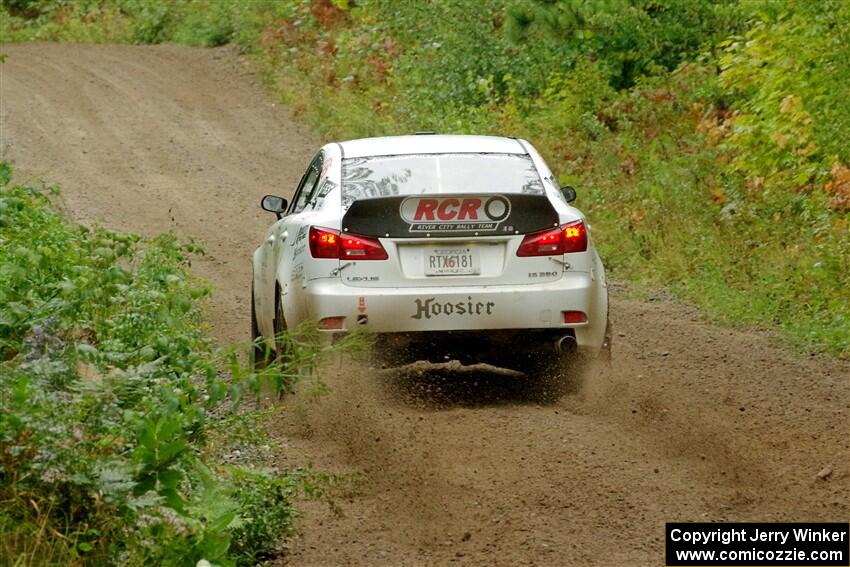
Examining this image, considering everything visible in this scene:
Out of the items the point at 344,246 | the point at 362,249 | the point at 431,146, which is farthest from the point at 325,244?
the point at 431,146

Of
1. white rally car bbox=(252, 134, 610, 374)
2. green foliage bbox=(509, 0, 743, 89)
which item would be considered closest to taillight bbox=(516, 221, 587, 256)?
white rally car bbox=(252, 134, 610, 374)

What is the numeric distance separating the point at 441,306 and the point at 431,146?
1.36 meters

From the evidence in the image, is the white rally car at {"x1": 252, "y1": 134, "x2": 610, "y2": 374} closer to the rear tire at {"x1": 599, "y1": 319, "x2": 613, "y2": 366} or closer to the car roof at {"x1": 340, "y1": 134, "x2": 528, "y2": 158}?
the rear tire at {"x1": 599, "y1": 319, "x2": 613, "y2": 366}

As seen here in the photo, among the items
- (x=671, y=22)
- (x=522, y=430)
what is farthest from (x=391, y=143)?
(x=671, y=22)

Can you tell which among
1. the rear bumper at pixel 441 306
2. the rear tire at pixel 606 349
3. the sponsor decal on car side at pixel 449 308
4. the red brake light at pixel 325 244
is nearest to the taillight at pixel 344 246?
the red brake light at pixel 325 244

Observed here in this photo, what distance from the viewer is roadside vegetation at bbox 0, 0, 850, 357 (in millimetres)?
13922

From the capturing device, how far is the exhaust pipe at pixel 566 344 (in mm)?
9219

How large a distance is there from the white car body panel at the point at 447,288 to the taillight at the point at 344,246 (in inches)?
1.2

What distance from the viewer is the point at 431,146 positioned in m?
9.83

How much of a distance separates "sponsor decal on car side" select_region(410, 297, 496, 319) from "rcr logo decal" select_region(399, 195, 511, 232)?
0.44 metres

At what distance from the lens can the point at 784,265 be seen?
13.7 meters

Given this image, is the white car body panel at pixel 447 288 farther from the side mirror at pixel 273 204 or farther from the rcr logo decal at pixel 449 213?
the side mirror at pixel 273 204

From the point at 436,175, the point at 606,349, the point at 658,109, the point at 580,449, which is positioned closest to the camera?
the point at 580,449

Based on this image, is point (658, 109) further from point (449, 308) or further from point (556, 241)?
point (449, 308)
